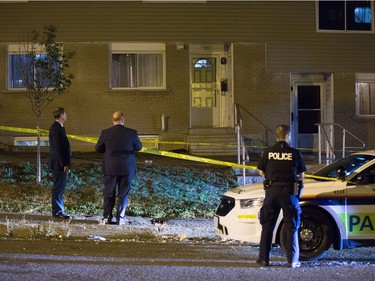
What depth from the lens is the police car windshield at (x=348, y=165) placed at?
8211 mm

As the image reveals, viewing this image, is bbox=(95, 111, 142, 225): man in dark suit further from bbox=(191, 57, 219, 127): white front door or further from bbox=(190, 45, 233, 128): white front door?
bbox=(191, 57, 219, 127): white front door

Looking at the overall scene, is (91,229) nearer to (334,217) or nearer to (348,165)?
(334,217)

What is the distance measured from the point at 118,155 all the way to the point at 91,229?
3.93 feet

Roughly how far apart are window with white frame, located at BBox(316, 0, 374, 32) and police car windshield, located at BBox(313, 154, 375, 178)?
32.2 ft

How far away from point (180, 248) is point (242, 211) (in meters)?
1.11

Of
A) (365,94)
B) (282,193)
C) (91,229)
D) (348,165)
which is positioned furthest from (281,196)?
(365,94)

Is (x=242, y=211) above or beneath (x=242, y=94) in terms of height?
beneath

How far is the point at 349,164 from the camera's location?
846 centimetres

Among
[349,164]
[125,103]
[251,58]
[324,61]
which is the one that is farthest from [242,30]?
[349,164]

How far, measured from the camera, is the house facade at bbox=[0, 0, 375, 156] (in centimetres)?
1697

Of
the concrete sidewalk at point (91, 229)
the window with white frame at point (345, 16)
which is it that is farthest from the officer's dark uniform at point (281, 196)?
the window with white frame at point (345, 16)

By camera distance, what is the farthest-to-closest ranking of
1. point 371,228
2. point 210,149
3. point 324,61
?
point 324,61 → point 210,149 → point 371,228

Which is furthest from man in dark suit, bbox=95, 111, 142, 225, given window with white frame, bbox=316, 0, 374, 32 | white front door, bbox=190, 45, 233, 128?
window with white frame, bbox=316, 0, 374, 32

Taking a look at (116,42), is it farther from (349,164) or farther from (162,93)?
(349,164)
